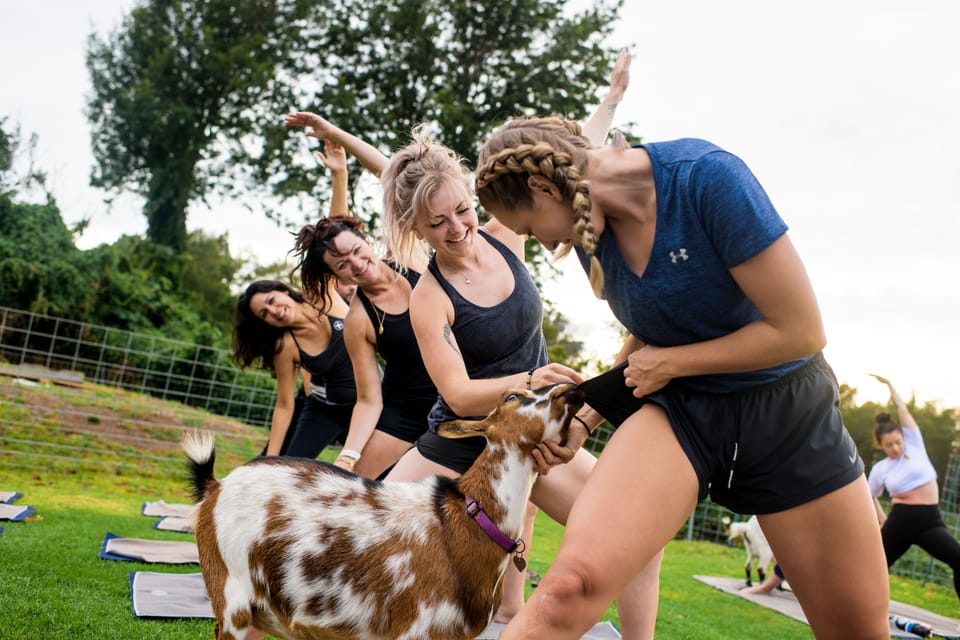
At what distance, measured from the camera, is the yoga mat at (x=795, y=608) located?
7584mm

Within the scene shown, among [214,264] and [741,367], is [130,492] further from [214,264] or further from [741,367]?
[214,264]

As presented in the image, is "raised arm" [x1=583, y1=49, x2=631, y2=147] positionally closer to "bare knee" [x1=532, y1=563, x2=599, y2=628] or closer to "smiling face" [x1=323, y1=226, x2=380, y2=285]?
"smiling face" [x1=323, y1=226, x2=380, y2=285]

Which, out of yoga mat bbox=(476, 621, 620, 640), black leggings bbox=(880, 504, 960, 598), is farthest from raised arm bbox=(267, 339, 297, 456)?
black leggings bbox=(880, 504, 960, 598)

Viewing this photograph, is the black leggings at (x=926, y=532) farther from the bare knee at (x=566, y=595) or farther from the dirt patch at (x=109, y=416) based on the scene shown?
the dirt patch at (x=109, y=416)

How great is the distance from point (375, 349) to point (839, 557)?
2551 millimetres

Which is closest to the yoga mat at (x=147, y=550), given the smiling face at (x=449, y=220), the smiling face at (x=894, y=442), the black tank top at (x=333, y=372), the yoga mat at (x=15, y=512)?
the yoga mat at (x=15, y=512)

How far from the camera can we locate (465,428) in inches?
118

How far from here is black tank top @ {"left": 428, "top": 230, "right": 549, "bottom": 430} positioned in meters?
3.35

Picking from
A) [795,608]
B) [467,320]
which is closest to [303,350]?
[467,320]

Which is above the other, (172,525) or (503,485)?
(503,485)

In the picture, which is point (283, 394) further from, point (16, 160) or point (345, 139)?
point (16, 160)

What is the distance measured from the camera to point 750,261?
2.02 meters

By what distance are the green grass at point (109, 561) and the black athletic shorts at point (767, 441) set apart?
3014 millimetres

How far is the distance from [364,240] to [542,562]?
5031mm
